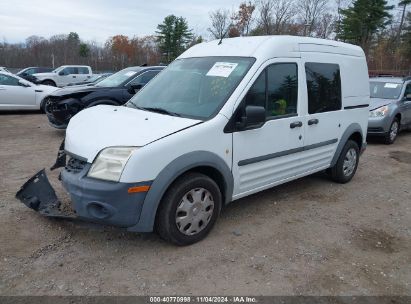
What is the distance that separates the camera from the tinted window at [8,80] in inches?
488

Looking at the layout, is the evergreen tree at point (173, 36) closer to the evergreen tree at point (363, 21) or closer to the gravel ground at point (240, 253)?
the evergreen tree at point (363, 21)

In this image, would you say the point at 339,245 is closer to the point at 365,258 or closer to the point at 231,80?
the point at 365,258

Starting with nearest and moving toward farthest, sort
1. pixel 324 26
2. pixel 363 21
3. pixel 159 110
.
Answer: pixel 159 110 → pixel 324 26 → pixel 363 21

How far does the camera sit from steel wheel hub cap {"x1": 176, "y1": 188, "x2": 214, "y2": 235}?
12.0 ft

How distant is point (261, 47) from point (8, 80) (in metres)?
10.9

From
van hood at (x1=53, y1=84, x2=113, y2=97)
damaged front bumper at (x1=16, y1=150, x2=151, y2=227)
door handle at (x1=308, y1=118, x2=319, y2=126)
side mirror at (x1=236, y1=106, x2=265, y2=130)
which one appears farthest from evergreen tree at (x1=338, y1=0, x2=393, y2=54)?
damaged front bumper at (x1=16, y1=150, x2=151, y2=227)

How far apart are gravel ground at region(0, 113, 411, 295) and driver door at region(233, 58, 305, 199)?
0.51 m

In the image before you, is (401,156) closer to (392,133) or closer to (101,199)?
(392,133)

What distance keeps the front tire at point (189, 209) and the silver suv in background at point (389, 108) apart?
6.74 m

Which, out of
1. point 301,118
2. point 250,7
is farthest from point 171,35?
point 301,118

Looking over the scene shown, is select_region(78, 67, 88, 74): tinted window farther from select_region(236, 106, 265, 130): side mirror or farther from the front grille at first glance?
A: select_region(236, 106, 265, 130): side mirror

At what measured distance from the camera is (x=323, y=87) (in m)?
5.07

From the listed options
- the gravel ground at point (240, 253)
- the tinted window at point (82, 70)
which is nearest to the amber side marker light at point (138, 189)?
the gravel ground at point (240, 253)

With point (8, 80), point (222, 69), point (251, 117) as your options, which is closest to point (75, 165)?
point (251, 117)
